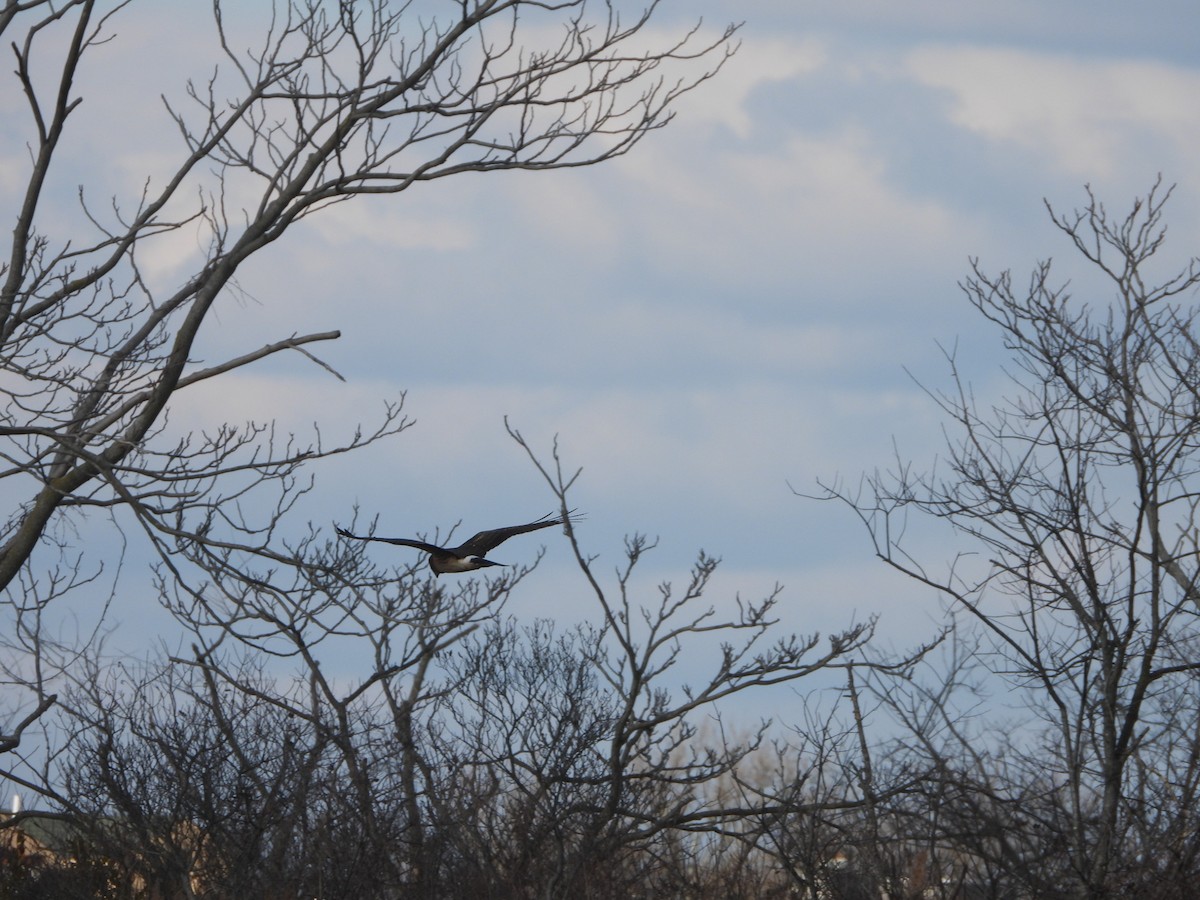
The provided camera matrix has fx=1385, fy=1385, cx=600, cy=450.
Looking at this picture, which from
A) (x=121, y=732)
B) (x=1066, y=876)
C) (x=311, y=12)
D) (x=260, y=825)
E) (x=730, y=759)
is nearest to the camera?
(x=1066, y=876)

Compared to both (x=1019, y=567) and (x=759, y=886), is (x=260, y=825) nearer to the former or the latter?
(x=759, y=886)

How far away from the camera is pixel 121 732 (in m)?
16.0

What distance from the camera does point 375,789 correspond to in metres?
13.6

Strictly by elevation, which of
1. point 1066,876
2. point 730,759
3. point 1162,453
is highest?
point 1162,453

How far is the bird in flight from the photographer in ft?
35.5

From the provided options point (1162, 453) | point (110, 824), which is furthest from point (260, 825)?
point (1162, 453)

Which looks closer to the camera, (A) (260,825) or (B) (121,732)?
(A) (260,825)

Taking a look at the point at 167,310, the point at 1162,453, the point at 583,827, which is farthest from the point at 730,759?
the point at 167,310

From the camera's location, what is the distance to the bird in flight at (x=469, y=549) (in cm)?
1082

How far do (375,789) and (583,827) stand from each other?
6.82 feet

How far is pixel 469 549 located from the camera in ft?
39.1

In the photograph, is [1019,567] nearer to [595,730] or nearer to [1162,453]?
[1162,453]

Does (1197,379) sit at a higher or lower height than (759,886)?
higher

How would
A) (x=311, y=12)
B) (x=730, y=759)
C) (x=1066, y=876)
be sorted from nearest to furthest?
1. (x=1066, y=876)
2. (x=311, y=12)
3. (x=730, y=759)
